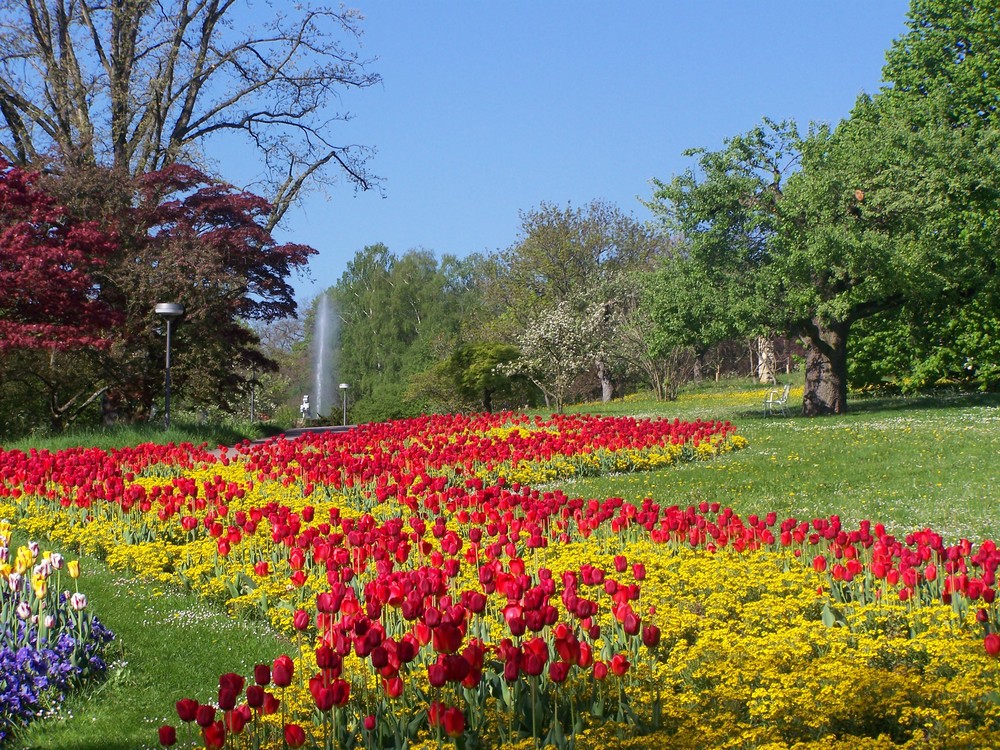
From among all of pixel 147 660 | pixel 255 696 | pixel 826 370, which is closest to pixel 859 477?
pixel 147 660

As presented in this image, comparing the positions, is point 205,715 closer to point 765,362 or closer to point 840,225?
point 840,225

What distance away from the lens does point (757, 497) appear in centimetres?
1160

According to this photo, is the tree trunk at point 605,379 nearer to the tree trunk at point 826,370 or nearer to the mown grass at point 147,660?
the tree trunk at point 826,370

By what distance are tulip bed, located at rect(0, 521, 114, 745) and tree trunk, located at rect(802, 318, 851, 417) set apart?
19.8m

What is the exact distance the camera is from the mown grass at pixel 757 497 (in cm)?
521

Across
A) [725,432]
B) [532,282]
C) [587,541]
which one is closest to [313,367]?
[532,282]

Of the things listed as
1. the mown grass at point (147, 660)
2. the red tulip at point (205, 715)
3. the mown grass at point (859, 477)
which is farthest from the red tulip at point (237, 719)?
the mown grass at point (859, 477)

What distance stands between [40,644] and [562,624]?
270cm

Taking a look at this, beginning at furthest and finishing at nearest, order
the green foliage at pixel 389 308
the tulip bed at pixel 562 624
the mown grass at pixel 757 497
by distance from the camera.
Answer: the green foliage at pixel 389 308, the mown grass at pixel 757 497, the tulip bed at pixel 562 624

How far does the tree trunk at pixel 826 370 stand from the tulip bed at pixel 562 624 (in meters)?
15.2

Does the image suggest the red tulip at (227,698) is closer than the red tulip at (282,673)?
Yes

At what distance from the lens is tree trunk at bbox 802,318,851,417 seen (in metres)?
23.0

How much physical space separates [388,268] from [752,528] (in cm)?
6050

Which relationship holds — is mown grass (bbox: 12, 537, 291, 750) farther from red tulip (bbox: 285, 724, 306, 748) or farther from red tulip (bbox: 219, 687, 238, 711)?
red tulip (bbox: 285, 724, 306, 748)
